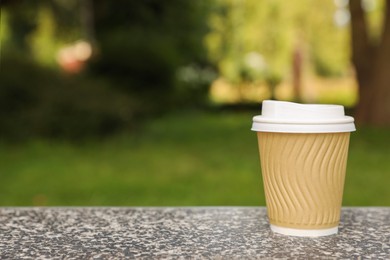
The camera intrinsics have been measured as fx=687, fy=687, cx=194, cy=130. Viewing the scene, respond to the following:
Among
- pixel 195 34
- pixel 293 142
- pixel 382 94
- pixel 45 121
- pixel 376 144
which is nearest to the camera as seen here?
pixel 293 142

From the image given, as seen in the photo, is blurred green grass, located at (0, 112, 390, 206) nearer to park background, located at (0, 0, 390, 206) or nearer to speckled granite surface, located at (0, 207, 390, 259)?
park background, located at (0, 0, 390, 206)

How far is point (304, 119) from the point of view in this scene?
1.72 m

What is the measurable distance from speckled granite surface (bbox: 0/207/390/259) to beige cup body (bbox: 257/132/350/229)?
7cm

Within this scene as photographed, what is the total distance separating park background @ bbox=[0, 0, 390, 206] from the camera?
6.37 metres

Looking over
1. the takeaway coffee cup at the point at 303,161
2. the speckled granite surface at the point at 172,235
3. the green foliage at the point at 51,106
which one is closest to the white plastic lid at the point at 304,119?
the takeaway coffee cup at the point at 303,161

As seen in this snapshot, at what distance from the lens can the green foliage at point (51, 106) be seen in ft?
30.6

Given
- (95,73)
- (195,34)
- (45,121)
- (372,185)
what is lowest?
(372,185)

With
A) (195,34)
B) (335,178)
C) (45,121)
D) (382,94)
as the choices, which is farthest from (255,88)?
(335,178)

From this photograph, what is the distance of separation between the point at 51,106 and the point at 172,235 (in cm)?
785

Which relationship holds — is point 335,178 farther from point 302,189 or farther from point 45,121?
point 45,121

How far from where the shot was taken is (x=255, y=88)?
1991 centimetres

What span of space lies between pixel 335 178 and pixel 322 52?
860 inches

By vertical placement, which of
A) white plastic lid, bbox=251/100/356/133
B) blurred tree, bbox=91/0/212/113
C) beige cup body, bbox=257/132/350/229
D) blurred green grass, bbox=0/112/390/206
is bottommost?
blurred green grass, bbox=0/112/390/206

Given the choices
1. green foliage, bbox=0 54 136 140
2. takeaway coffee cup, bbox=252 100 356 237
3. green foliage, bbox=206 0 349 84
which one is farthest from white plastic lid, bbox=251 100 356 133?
green foliage, bbox=206 0 349 84
